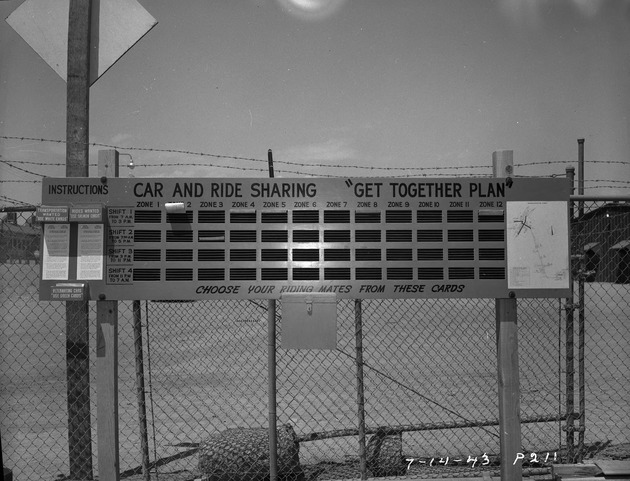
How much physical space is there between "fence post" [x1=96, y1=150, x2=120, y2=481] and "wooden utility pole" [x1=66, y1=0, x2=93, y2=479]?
54 cm

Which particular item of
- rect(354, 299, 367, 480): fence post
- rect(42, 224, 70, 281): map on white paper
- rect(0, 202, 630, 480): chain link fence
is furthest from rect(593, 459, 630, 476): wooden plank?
rect(42, 224, 70, 281): map on white paper

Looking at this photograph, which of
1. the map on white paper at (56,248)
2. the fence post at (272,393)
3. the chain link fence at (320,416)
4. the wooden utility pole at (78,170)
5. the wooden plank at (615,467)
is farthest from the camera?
the chain link fence at (320,416)

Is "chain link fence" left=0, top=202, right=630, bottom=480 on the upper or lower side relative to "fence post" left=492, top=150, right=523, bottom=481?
lower

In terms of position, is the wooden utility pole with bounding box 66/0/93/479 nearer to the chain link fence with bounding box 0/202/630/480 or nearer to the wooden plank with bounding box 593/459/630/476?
the chain link fence with bounding box 0/202/630/480

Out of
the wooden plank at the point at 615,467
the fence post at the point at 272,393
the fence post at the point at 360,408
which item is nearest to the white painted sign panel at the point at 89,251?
the fence post at the point at 272,393

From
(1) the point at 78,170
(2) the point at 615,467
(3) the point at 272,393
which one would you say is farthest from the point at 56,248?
(2) the point at 615,467

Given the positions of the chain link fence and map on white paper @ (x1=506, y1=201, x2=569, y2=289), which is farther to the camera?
the chain link fence

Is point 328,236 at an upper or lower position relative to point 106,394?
upper

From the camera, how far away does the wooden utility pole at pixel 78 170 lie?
12.9ft

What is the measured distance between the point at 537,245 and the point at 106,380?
2822 millimetres

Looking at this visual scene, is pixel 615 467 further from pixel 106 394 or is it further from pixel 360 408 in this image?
pixel 106 394

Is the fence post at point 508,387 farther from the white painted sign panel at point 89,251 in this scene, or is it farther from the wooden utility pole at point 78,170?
the wooden utility pole at point 78,170

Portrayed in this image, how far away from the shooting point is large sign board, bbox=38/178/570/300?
11.3 feet

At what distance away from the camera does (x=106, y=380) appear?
3.52 metres
